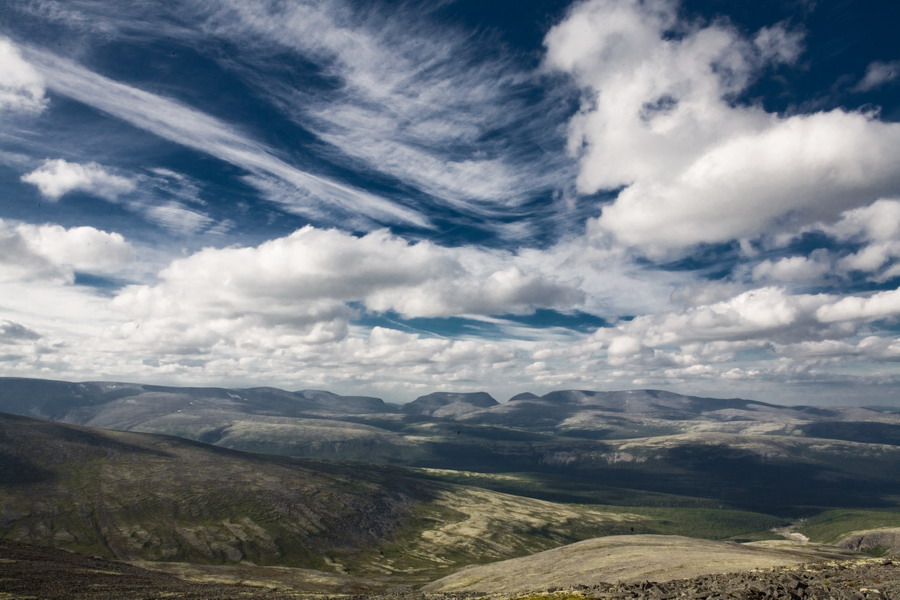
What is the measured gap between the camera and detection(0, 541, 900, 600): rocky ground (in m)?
50.7

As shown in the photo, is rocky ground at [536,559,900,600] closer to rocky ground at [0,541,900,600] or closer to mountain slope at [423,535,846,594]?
rocky ground at [0,541,900,600]

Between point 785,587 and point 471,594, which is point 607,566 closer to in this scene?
point 471,594

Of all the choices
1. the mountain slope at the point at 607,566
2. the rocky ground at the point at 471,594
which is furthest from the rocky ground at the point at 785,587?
the mountain slope at the point at 607,566

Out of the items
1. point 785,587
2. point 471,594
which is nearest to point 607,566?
point 471,594

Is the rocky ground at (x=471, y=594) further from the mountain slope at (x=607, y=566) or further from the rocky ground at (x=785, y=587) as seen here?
the mountain slope at (x=607, y=566)

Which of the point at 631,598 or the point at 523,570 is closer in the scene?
the point at 631,598

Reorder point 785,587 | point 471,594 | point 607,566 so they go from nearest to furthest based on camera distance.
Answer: point 785,587
point 471,594
point 607,566

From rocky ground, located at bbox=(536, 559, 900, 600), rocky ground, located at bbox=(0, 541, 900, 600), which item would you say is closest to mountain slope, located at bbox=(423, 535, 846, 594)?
rocky ground, located at bbox=(0, 541, 900, 600)

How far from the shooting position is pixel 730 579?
195 ft

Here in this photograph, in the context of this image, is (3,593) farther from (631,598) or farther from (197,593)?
(631,598)

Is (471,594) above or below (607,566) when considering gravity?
above

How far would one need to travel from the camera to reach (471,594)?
92.1m

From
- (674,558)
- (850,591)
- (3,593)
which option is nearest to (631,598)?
(850,591)

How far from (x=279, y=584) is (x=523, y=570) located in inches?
3045
